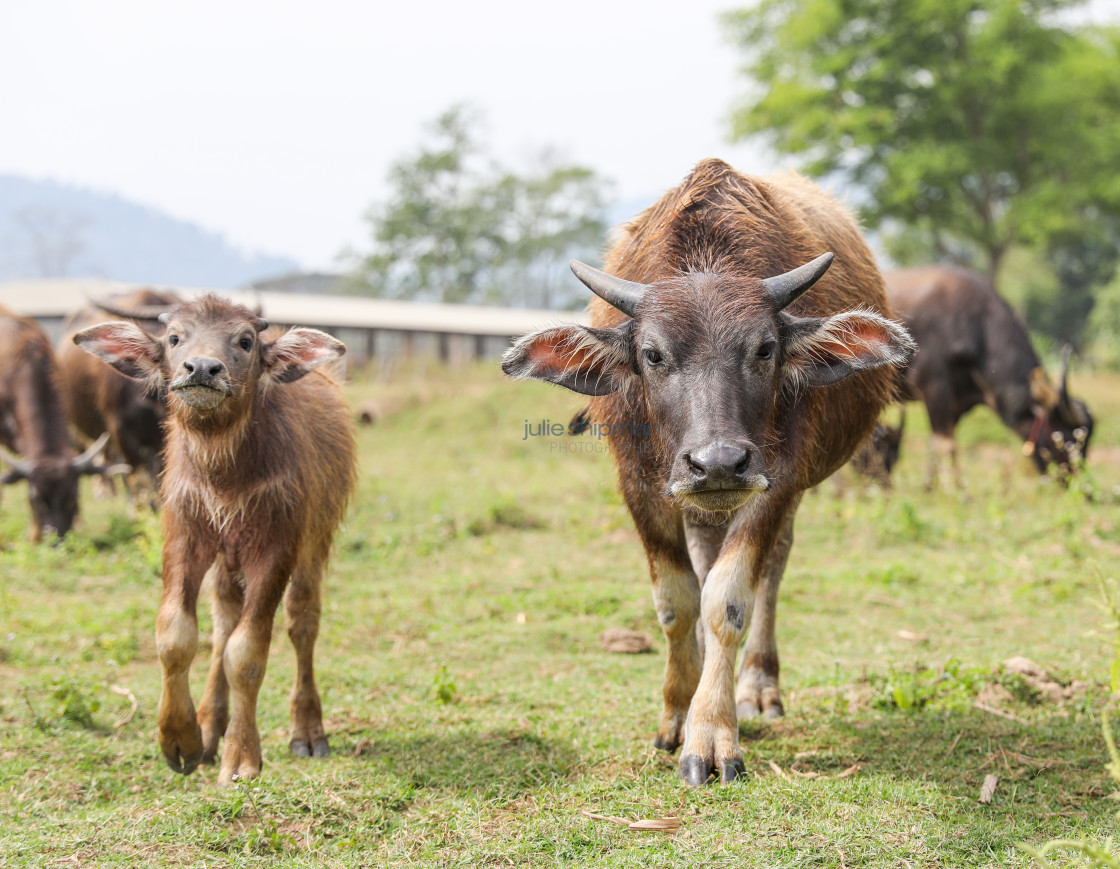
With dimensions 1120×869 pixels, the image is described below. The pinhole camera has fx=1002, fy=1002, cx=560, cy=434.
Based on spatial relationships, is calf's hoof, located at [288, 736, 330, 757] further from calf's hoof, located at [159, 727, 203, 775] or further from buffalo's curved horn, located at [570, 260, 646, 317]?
buffalo's curved horn, located at [570, 260, 646, 317]

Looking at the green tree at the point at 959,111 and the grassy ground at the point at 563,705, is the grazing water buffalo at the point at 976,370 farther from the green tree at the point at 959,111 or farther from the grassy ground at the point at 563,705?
the green tree at the point at 959,111

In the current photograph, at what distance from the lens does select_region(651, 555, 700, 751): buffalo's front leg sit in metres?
4.11

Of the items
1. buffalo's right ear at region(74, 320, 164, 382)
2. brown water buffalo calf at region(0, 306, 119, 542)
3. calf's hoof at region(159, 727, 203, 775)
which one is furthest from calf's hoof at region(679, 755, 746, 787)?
brown water buffalo calf at region(0, 306, 119, 542)

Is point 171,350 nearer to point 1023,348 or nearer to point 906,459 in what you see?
point 1023,348

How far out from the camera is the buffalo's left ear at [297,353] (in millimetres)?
4379

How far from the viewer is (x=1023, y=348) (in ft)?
37.5

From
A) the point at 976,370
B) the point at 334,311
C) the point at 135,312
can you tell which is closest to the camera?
the point at 135,312

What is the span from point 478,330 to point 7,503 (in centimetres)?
2116

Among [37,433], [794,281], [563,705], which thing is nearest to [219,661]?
[563,705]

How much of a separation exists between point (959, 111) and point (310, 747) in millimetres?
27353

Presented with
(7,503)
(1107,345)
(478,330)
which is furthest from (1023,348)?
(478,330)

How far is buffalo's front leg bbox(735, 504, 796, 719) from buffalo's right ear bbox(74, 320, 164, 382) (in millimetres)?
Result: 2867

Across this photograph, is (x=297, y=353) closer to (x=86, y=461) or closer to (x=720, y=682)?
(x=720, y=682)

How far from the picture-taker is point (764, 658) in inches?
185
